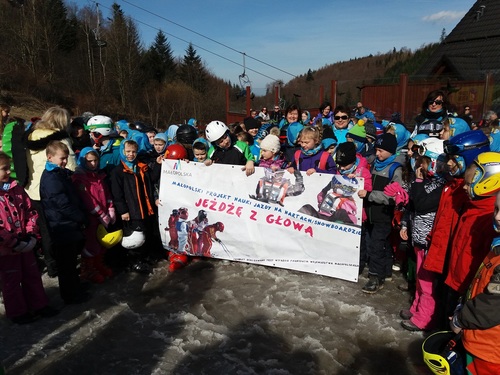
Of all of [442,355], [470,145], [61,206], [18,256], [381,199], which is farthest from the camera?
[381,199]

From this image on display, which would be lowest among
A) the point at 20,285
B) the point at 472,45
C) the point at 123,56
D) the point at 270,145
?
the point at 20,285

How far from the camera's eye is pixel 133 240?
17.2ft

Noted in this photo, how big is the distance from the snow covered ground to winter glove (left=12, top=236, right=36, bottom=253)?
89cm

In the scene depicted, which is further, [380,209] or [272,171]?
[272,171]

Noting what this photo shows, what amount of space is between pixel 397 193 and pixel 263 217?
5.71 feet

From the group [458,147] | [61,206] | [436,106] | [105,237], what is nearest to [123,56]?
[105,237]

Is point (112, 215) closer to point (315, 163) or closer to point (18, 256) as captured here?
point (18, 256)

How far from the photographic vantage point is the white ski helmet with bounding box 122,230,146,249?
17.2 feet

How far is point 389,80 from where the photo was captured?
17.3 metres

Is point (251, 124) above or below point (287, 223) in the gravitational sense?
above

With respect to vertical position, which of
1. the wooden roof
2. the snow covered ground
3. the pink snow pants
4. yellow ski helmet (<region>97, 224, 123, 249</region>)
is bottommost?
the snow covered ground

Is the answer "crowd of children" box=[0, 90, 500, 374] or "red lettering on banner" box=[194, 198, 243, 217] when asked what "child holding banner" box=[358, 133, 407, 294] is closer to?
"crowd of children" box=[0, 90, 500, 374]

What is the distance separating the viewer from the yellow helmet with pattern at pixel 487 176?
107 inches

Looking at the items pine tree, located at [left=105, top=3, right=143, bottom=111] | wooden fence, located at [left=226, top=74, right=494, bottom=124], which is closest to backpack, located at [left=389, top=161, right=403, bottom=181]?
wooden fence, located at [left=226, top=74, right=494, bottom=124]
